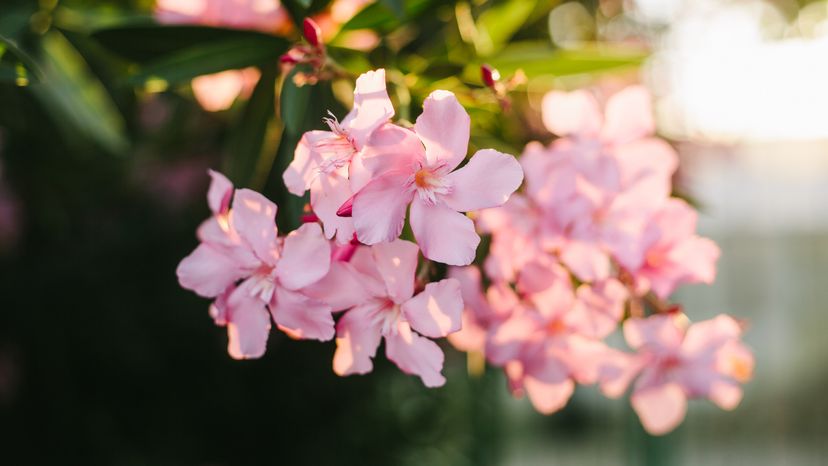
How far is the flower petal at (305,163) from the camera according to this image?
1.97 feet

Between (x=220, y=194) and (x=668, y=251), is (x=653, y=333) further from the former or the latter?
(x=220, y=194)

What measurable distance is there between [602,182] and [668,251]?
87 millimetres

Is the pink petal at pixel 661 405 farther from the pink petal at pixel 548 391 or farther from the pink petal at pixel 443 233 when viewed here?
the pink petal at pixel 443 233

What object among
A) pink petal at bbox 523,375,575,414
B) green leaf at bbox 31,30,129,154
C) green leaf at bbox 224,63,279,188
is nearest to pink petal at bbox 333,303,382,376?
pink petal at bbox 523,375,575,414

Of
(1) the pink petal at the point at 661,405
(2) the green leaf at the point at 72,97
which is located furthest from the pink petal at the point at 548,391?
(2) the green leaf at the point at 72,97

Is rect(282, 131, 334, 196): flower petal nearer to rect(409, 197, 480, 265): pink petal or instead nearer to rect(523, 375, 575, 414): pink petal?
rect(409, 197, 480, 265): pink petal

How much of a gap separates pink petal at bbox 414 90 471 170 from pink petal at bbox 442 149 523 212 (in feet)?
0.04

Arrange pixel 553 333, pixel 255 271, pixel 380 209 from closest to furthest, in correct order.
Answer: pixel 380 209
pixel 255 271
pixel 553 333

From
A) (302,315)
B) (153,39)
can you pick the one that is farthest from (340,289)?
(153,39)

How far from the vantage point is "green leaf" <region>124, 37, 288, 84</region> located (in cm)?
87

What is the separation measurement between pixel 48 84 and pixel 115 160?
4.02 feet

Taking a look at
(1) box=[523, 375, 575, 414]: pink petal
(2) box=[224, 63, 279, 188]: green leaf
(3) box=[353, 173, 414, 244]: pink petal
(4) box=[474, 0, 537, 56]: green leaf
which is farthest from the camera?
(4) box=[474, 0, 537, 56]: green leaf

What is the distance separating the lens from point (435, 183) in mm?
604

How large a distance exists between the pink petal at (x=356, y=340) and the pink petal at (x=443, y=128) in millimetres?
136
